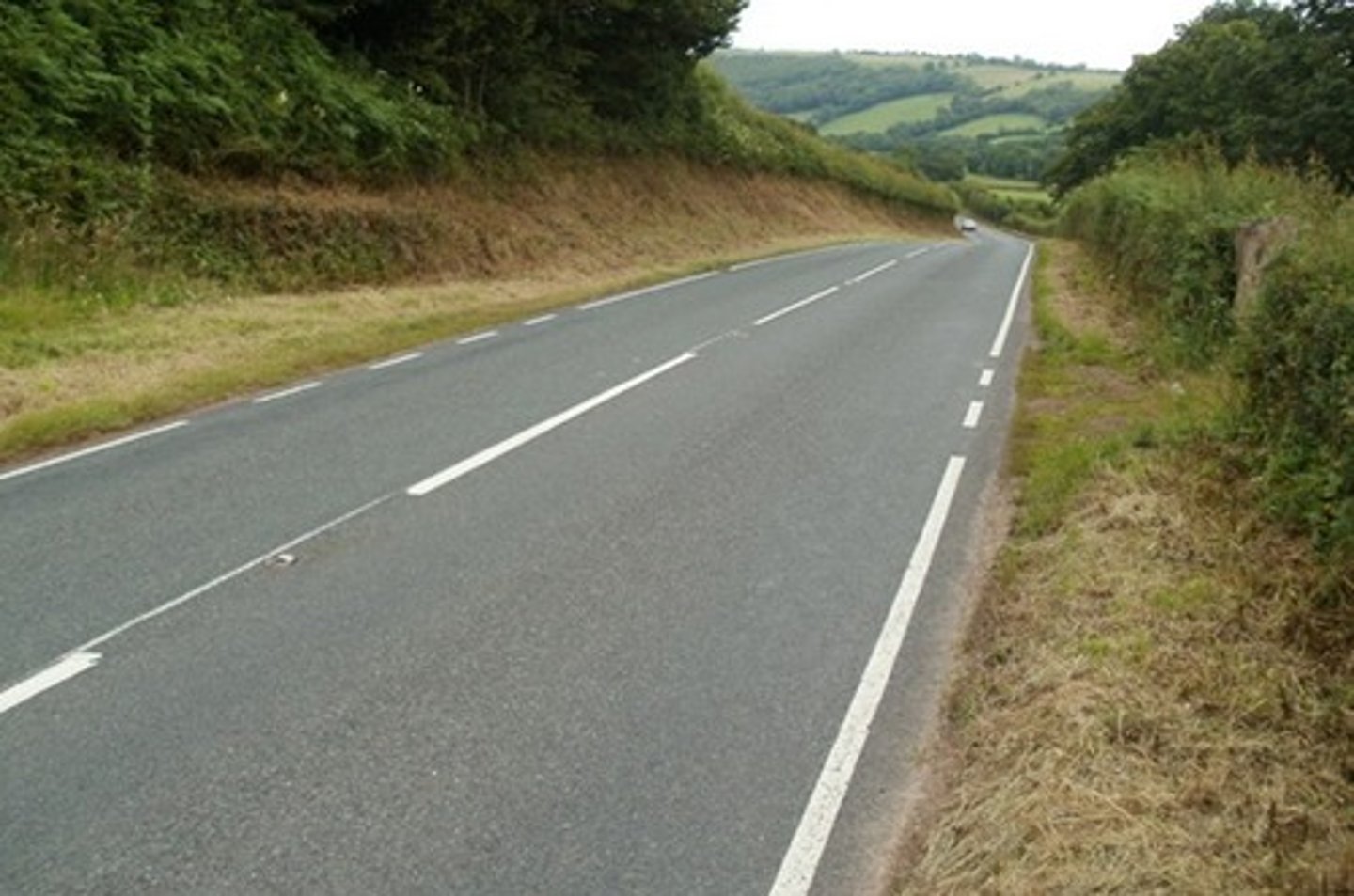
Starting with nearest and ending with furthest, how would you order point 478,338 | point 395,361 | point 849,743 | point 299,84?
point 849,743, point 395,361, point 478,338, point 299,84

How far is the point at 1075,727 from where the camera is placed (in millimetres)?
4820

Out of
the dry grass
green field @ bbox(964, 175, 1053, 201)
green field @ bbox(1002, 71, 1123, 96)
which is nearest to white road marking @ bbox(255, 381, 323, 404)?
the dry grass

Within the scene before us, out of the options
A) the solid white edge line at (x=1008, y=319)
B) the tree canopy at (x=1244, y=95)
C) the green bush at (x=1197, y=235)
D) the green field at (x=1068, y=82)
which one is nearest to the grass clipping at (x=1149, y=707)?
the green bush at (x=1197, y=235)

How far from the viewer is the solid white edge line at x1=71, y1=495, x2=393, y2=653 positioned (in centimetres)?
561

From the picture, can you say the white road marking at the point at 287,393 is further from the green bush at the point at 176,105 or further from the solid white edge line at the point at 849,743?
the solid white edge line at the point at 849,743

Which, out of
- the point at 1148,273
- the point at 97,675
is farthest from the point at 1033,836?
the point at 1148,273

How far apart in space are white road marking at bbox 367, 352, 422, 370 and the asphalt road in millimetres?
1734

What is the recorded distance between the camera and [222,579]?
640 cm

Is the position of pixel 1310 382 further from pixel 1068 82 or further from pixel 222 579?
pixel 1068 82

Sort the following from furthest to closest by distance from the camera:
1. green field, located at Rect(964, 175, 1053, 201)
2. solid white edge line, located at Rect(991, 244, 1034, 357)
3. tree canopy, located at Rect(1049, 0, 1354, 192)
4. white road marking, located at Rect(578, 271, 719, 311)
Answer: green field, located at Rect(964, 175, 1053, 201) → tree canopy, located at Rect(1049, 0, 1354, 192) → white road marking, located at Rect(578, 271, 719, 311) → solid white edge line, located at Rect(991, 244, 1034, 357)

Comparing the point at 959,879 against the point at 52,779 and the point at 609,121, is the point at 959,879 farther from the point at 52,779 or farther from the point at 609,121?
the point at 609,121

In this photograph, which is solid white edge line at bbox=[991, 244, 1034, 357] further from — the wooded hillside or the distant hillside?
the distant hillside

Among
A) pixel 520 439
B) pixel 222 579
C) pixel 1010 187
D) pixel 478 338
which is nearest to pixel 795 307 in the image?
pixel 478 338

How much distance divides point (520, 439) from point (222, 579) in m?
3.63
